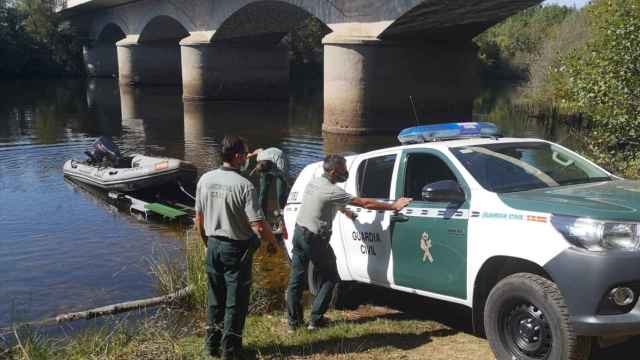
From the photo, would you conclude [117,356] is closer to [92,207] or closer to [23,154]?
[92,207]

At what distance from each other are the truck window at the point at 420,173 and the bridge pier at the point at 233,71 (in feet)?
138

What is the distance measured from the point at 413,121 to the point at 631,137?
62.8ft

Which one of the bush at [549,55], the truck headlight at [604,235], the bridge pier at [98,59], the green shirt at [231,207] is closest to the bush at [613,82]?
the truck headlight at [604,235]

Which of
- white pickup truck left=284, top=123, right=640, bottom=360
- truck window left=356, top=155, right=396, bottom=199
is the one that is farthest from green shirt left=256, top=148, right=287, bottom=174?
truck window left=356, top=155, right=396, bottom=199

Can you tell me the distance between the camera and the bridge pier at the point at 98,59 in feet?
251

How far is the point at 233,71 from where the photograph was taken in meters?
48.7

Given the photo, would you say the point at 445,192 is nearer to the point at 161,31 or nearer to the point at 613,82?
the point at 613,82

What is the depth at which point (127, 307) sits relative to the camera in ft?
25.6

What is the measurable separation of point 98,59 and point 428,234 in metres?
76.6

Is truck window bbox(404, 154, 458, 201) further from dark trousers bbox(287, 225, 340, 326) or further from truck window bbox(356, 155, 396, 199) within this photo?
dark trousers bbox(287, 225, 340, 326)

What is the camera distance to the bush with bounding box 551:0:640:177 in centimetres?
1116

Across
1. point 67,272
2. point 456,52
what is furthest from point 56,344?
point 456,52

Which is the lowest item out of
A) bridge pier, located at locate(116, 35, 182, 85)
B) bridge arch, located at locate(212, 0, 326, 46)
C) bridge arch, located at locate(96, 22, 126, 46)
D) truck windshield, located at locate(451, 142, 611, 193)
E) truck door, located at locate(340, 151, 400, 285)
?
truck door, located at locate(340, 151, 400, 285)

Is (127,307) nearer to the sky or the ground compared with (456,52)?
nearer to the ground
